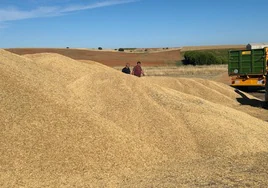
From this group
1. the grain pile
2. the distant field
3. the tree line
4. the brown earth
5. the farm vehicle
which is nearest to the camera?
the grain pile

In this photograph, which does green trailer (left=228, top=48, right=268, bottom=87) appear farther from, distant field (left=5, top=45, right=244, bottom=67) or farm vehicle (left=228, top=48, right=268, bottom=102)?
distant field (left=5, top=45, right=244, bottom=67)

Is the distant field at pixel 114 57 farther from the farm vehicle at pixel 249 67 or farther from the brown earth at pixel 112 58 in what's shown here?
the farm vehicle at pixel 249 67

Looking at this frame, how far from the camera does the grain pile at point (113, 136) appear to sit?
5.90m

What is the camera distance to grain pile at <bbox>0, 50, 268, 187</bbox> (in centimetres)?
590

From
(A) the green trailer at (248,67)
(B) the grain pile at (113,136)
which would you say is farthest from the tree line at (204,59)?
(B) the grain pile at (113,136)

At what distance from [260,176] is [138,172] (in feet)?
6.40

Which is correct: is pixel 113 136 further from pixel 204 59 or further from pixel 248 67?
pixel 204 59

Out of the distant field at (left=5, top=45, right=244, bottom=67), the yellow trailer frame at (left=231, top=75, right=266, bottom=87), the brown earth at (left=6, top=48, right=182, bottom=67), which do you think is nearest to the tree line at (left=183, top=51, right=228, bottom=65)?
the distant field at (left=5, top=45, right=244, bottom=67)

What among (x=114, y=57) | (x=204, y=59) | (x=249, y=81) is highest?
(x=114, y=57)

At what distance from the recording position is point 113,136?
7031 millimetres

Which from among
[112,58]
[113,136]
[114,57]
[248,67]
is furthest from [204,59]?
[113,136]

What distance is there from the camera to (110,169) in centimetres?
621

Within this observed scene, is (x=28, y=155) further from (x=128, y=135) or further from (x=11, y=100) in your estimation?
(x=128, y=135)

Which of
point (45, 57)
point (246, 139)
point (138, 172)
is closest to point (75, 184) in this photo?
point (138, 172)
